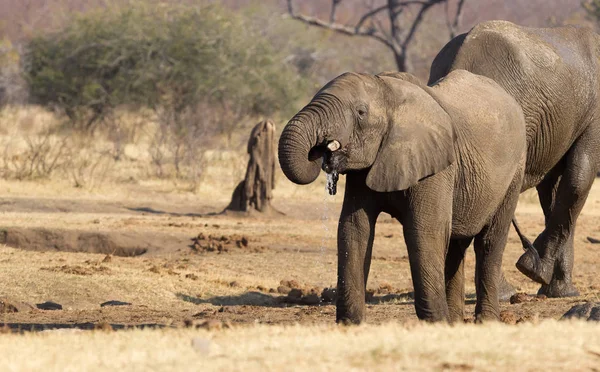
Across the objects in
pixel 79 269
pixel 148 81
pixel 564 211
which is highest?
pixel 148 81

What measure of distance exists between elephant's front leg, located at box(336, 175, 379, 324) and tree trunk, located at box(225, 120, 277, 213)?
32.3 ft

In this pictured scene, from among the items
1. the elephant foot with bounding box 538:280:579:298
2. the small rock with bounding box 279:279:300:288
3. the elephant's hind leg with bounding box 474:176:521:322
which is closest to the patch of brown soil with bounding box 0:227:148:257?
the small rock with bounding box 279:279:300:288

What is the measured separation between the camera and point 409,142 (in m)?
6.91

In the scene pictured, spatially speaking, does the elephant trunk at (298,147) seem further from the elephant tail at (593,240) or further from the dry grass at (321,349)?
the elephant tail at (593,240)

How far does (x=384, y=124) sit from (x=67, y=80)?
903 inches

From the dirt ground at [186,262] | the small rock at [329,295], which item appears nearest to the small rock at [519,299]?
the dirt ground at [186,262]

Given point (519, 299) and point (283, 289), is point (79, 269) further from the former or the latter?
point (519, 299)

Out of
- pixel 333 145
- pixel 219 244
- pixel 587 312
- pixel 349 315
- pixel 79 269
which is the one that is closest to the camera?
pixel 333 145

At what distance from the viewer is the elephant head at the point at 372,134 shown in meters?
6.42

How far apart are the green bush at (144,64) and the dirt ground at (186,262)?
8.81 metres

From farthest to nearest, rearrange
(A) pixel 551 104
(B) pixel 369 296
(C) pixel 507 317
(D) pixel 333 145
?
(B) pixel 369 296 → (A) pixel 551 104 → (C) pixel 507 317 → (D) pixel 333 145

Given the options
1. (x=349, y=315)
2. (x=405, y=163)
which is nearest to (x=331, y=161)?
(x=405, y=163)

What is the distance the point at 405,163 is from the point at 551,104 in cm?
346

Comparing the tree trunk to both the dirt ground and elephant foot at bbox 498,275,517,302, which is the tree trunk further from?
elephant foot at bbox 498,275,517,302
